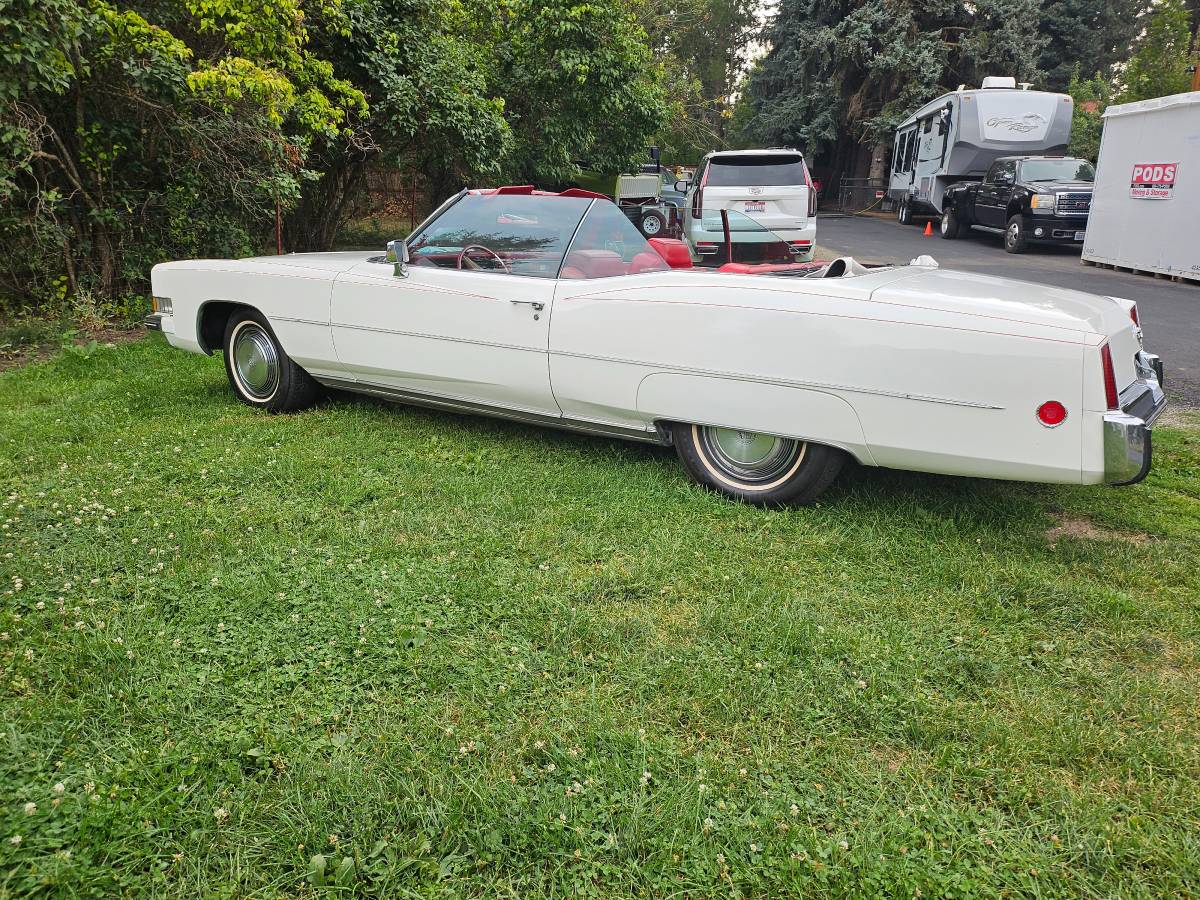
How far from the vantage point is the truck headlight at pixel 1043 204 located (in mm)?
15070

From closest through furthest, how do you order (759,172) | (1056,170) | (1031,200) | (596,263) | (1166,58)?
(596,263) → (759,172) → (1031,200) → (1056,170) → (1166,58)

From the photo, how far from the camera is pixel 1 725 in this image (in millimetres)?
2389

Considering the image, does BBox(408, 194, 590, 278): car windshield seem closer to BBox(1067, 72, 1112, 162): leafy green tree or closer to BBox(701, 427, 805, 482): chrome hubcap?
BBox(701, 427, 805, 482): chrome hubcap

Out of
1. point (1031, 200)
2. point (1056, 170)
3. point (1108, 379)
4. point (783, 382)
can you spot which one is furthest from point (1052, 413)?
point (1056, 170)

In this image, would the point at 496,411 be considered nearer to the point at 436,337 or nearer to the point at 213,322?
the point at 436,337

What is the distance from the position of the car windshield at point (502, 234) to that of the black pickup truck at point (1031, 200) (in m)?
13.5

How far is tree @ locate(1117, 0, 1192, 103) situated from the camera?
66.7 feet

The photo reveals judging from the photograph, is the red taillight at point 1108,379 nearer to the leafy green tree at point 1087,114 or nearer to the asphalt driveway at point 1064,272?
the asphalt driveway at point 1064,272

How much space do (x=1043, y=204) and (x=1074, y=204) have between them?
1.62 feet

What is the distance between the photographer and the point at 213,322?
5652mm

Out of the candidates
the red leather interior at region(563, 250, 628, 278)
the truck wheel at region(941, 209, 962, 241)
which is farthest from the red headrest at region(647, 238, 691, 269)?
the truck wheel at region(941, 209, 962, 241)

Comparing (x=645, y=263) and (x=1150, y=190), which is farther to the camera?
(x=1150, y=190)

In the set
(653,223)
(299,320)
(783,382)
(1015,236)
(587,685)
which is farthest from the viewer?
(653,223)

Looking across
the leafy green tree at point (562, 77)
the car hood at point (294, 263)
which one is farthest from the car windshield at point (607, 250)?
the leafy green tree at point (562, 77)
